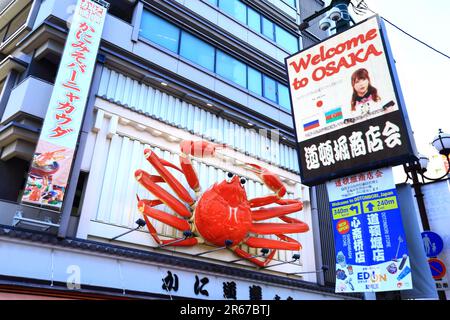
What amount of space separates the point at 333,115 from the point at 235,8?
11.9 meters

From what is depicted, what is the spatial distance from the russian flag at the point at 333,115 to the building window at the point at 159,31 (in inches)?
330

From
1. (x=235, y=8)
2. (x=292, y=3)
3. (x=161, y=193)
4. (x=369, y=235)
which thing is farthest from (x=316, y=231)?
(x=292, y=3)

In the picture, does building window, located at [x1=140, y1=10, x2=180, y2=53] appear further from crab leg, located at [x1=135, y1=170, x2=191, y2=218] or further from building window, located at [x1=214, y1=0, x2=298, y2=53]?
crab leg, located at [x1=135, y1=170, x2=191, y2=218]

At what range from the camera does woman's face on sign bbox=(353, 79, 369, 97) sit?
6.49 metres

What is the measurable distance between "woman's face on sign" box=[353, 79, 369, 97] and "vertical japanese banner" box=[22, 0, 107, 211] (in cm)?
689

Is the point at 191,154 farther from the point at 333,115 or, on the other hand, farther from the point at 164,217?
the point at 333,115

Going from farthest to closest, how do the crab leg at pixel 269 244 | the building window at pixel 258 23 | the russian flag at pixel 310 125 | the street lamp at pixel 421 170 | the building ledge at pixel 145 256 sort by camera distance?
the building window at pixel 258 23 → the crab leg at pixel 269 244 → the street lamp at pixel 421 170 → the building ledge at pixel 145 256 → the russian flag at pixel 310 125


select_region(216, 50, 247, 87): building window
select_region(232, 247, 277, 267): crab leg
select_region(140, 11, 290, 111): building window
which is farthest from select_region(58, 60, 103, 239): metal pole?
select_region(216, 50, 247, 87): building window

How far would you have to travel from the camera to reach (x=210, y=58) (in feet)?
48.1

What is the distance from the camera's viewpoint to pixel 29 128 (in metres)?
9.52

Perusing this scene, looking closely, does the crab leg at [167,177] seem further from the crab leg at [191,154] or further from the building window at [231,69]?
the building window at [231,69]

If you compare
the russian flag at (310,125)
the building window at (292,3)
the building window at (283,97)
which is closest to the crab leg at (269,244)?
the russian flag at (310,125)

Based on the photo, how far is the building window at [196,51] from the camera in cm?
1388
